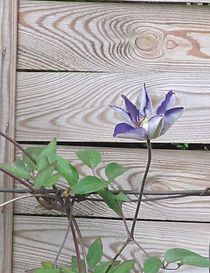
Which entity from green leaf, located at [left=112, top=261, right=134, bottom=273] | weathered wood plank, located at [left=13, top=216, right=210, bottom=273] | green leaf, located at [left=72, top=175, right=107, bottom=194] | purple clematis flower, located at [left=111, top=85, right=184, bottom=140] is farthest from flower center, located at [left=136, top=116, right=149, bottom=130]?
weathered wood plank, located at [left=13, top=216, right=210, bottom=273]

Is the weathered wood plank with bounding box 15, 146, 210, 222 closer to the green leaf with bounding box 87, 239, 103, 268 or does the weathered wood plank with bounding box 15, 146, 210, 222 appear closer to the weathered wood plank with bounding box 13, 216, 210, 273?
the weathered wood plank with bounding box 13, 216, 210, 273

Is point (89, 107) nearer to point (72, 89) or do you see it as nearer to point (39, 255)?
point (72, 89)

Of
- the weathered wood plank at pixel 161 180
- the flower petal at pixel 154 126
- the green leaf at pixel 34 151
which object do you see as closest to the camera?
the flower petal at pixel 154 126

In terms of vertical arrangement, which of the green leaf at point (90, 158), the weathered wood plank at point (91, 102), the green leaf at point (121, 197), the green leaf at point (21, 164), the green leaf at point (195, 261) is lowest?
the green leaf at point (195, 261)

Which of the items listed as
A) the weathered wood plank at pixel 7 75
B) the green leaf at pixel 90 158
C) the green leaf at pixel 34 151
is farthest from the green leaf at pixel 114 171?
the weathered wood plank at pixel 7 75

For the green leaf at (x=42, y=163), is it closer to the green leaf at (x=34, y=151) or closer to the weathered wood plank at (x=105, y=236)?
the green leaf at (x=34, y=151)

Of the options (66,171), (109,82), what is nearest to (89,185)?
(66,171)
